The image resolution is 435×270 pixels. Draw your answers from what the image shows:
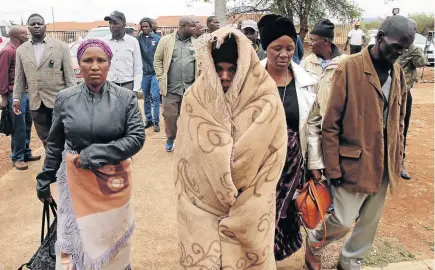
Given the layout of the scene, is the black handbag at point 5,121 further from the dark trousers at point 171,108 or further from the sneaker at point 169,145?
the sneaker at point 169,145

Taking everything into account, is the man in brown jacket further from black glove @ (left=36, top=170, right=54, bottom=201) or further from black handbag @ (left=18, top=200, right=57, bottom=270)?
black handbag @ (left=18, top=200, right=57, bottom=270)

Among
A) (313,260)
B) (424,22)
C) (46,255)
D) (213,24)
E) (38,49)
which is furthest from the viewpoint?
(424,22)

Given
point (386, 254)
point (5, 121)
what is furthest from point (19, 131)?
point (386, 254)

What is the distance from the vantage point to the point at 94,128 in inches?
101

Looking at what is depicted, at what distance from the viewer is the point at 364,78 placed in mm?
2881

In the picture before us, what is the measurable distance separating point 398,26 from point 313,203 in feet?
4.41

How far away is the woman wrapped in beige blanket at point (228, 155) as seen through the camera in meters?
2.23

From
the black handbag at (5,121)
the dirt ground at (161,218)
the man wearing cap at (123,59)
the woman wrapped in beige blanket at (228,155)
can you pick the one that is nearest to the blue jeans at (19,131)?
the black handbag at (5,121)

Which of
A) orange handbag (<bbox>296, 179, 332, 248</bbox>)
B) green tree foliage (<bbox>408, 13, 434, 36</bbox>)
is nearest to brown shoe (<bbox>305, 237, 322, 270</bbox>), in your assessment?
orange handbag (<bbox>296, 179, 332, 248</bbox>)

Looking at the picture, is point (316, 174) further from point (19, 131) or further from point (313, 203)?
point (19, 131)

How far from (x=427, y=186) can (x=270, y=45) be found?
11.4ft

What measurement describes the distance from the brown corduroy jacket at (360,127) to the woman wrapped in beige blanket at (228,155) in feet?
2.47

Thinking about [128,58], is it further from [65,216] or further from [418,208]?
[418,208]

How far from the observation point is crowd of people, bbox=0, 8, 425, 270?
2.27 meters
